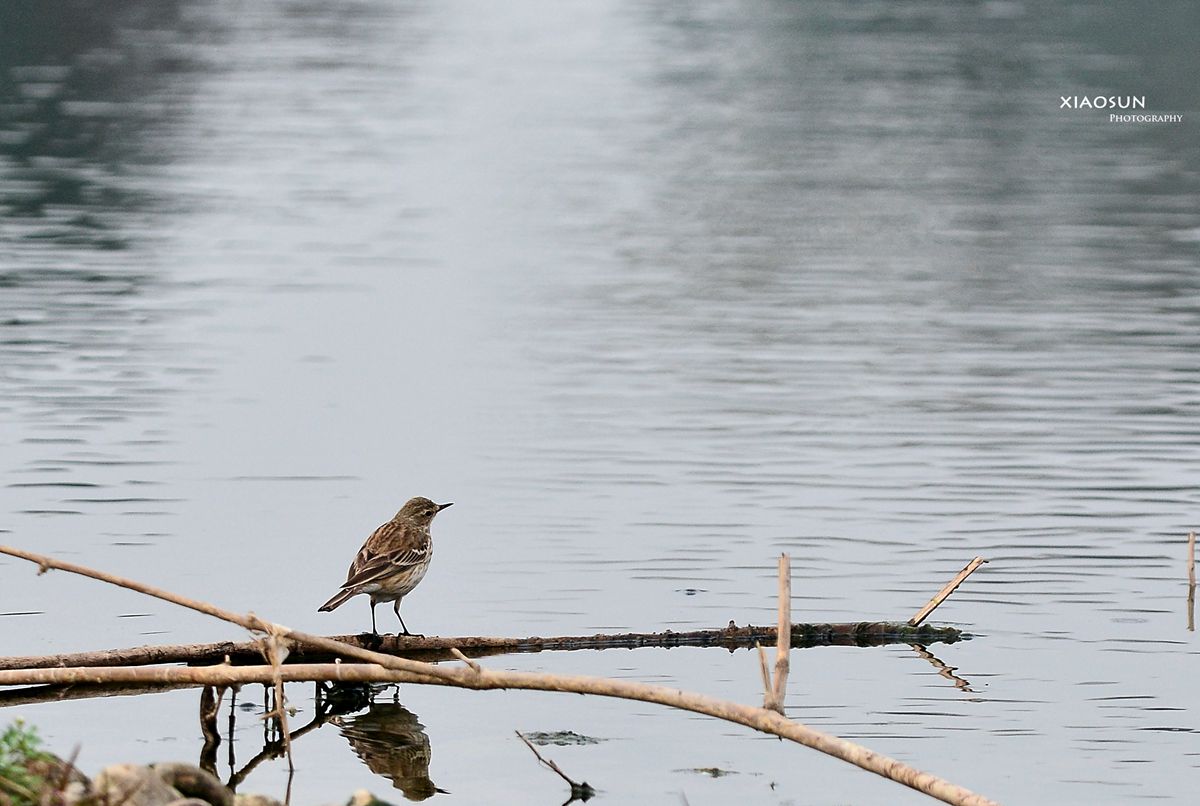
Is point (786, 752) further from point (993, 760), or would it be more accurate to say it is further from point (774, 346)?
point (774, 346)

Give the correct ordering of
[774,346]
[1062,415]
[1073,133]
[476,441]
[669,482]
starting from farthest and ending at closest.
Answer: [1073,133], [774,346], [1062,415], [476,441], [669,482]

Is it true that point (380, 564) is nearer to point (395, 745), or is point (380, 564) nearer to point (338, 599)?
point (338, 599)

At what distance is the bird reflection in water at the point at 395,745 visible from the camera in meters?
12.1

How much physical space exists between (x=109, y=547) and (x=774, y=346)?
38.2 ft

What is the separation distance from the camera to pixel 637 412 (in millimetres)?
23109

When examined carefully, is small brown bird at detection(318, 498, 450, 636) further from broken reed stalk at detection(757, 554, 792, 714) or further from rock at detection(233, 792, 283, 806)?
broken reed stalk at detection(757, 554, 792, 714)

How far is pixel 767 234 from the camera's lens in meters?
36.2

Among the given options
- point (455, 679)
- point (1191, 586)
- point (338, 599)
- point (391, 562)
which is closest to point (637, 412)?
point (1191, 586)

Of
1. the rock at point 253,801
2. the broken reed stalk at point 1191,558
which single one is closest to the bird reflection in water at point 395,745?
the rock at point 253,801

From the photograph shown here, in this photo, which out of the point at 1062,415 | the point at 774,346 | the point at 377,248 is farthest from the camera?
the point at 377,248

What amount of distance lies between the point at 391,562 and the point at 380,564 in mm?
81

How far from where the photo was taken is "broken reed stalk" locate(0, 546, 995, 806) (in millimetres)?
9766

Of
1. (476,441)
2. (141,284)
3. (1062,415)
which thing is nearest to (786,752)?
(476,441)

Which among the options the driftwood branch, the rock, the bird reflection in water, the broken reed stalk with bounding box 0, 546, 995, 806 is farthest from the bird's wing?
the rock
